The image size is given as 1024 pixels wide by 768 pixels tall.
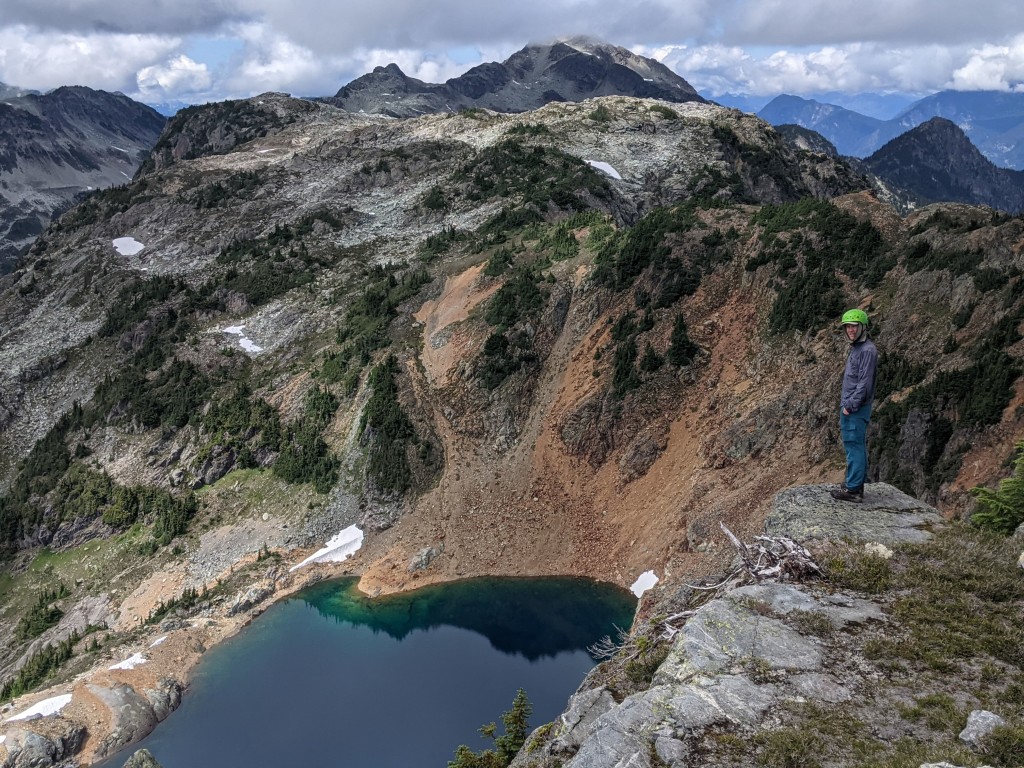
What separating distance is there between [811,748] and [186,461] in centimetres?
5506

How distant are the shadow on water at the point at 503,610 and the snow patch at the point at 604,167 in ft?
201

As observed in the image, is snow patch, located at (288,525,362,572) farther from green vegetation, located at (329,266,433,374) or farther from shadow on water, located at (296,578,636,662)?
green vegetation, located at (329,266,433,374)

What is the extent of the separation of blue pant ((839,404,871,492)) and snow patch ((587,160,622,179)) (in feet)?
255

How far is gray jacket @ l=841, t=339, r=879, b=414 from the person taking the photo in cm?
1266

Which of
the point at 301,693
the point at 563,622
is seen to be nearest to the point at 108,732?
the point at 301,693

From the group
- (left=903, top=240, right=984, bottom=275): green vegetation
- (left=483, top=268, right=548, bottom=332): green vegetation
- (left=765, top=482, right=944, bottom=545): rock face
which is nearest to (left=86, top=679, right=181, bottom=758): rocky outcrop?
(left=483, top=268, right=548, bottom=332): green vegetation

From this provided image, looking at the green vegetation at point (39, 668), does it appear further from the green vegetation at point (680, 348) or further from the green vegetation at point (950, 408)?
the green vegetation at point (950, 408)

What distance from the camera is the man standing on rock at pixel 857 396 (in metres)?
12.6

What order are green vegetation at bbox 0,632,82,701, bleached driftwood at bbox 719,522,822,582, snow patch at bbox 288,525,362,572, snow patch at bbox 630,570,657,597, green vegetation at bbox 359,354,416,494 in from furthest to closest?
green vegetation at bbox 359,354,416,494, snow patch at bbox 288,525,362,572, green vegetation at bbox 0,632,82,701, snow patch at bbox 630,570,657,597, bleached driftwood at bbox 719,522,822,582

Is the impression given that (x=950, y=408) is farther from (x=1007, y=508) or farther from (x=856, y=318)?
(x=856, y=318)

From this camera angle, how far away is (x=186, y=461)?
54406mm

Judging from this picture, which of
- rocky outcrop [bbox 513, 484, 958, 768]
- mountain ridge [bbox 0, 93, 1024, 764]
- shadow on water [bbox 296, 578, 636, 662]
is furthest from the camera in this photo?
shadow on water [bbox 296, 578, 636, 662]

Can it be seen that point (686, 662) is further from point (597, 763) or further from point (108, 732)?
point (108, 732)

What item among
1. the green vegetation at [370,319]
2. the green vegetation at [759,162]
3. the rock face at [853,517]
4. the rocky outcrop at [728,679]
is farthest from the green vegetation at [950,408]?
the green vegetation at [759,162]
